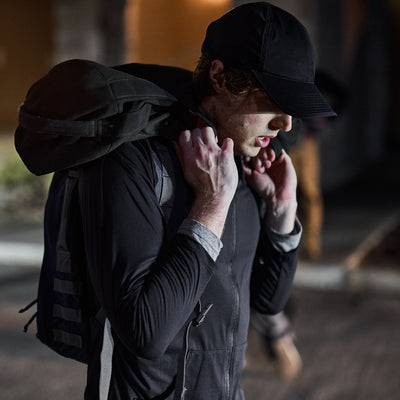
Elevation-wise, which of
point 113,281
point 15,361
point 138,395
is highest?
point 113,281

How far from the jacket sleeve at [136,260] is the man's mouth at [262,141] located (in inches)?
12.7

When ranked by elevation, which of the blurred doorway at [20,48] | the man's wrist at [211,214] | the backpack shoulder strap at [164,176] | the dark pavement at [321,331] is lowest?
the blurred doorway at [20,48]

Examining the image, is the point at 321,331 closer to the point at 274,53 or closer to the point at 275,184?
the point at 275,184

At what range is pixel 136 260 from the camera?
1536mm

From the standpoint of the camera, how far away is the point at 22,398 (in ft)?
13.4

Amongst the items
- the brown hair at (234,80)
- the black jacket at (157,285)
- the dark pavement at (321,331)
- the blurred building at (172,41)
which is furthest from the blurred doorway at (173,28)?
the black jacket at (157,285)

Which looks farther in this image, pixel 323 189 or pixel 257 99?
pixel 323 189

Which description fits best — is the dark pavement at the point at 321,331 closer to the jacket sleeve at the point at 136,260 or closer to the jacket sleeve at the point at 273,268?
the jacket sleeve at the point at 273,268

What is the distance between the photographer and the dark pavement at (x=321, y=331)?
14.0 ft

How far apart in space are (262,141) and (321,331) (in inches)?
153

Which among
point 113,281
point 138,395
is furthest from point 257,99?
point 138,395

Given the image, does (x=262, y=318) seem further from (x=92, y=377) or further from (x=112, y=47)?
(x=112, y=47)

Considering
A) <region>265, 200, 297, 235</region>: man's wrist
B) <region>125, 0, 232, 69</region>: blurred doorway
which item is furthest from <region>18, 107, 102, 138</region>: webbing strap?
<region>125, 0, 232, 69</region>: blurred doorway

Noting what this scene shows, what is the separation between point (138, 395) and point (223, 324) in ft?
0.91
